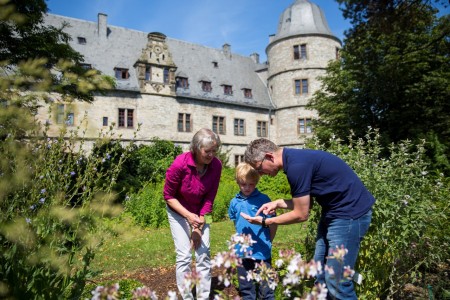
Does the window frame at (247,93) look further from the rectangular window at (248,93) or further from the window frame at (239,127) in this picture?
the window frame at (239,127)

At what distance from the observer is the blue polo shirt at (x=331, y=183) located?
2.52 m

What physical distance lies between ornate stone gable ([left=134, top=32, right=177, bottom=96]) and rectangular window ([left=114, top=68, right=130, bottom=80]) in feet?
2.67

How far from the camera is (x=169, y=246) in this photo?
23.5 ft

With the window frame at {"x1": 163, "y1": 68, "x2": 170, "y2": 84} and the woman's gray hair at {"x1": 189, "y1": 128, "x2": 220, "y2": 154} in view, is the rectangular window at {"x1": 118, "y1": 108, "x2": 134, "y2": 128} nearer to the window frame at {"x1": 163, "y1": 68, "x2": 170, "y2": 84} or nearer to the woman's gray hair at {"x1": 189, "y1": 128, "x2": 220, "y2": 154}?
the window frame at {"x1": 163, "y1": 68, "x2": 170, "y2": 84}

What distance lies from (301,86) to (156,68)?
11.7 meters

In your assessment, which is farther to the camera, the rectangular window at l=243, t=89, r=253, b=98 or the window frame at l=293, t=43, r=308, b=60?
the rectangular window at l=243, t=89, r=253, b=98

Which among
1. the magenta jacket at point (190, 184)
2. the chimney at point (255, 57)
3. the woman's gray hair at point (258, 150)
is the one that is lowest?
the magenta jacket at point (190, 184)

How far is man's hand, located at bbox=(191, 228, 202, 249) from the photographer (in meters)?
3.33

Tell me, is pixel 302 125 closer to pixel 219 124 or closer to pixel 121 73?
pixel 219 124

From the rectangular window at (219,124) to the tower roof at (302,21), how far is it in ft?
27.9

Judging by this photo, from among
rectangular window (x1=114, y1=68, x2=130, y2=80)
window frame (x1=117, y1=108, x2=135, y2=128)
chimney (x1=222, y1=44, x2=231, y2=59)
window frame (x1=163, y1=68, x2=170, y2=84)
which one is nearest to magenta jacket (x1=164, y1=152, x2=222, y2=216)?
window frame (x1=117, y1=108, x2=135, y2=128)

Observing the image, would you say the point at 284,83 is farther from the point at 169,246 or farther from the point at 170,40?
the point at 169,246

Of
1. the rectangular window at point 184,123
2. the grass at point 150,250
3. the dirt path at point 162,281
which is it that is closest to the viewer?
the dirt path at point 162,281

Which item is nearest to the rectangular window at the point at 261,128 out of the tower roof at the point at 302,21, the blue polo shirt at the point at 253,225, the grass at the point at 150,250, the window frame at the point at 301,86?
the window frame at the point at 301,86
